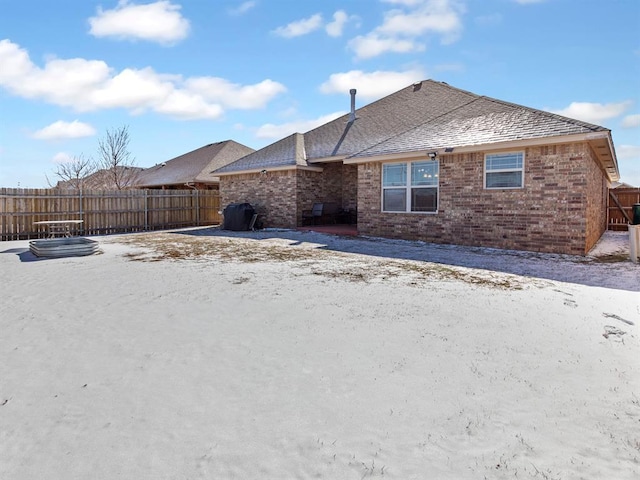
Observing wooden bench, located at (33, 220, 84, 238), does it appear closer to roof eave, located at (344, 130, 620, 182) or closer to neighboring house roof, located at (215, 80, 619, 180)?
neighboring house roof, located at (215, 80, 619, 180)

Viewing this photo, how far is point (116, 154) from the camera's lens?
2867 centimetres

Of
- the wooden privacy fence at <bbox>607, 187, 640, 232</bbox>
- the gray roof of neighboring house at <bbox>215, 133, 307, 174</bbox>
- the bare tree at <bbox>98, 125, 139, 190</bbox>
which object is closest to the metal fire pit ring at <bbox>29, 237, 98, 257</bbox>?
the gray roof of neighboring house at <bbox>215, 133, 307, 174</bbox>

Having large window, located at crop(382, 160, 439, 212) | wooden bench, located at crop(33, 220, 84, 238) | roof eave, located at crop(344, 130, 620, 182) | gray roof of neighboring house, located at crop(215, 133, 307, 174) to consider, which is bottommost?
wooden bench, located at crop(33, 220, 84, 238)

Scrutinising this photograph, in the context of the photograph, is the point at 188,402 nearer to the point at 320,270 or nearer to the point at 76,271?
the point at 320,270

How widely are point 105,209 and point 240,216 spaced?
574cm

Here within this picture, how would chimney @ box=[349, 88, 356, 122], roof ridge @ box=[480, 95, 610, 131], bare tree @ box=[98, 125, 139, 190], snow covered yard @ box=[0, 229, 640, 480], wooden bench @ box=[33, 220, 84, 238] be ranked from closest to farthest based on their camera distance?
snow covered yard @ box=[0, 229, 640, 480]
roof ridge @ box=[480, 95, 610, 131]
wooden bench @ box=[33, 220, 84, 238]
chimney @ box=[349, 88, 356, 122]
bare tree @ box=[98, 125, 139, 190]

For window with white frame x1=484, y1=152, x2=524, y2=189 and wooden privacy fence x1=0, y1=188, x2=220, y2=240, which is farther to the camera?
wooden privacy fence x1=0, y1=188, x2=220, y2=240

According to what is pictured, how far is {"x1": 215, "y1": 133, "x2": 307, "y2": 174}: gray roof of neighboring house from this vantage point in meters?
16.1

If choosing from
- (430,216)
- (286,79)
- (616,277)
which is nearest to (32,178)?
(286,79)

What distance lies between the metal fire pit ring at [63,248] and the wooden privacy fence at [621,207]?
21705mm

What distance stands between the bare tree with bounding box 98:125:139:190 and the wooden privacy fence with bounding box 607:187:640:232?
1179 inches

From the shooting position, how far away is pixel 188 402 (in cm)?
264

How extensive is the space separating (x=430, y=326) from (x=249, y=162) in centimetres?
1528

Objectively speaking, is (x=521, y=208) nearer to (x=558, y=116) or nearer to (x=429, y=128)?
(x=558, y=116)
